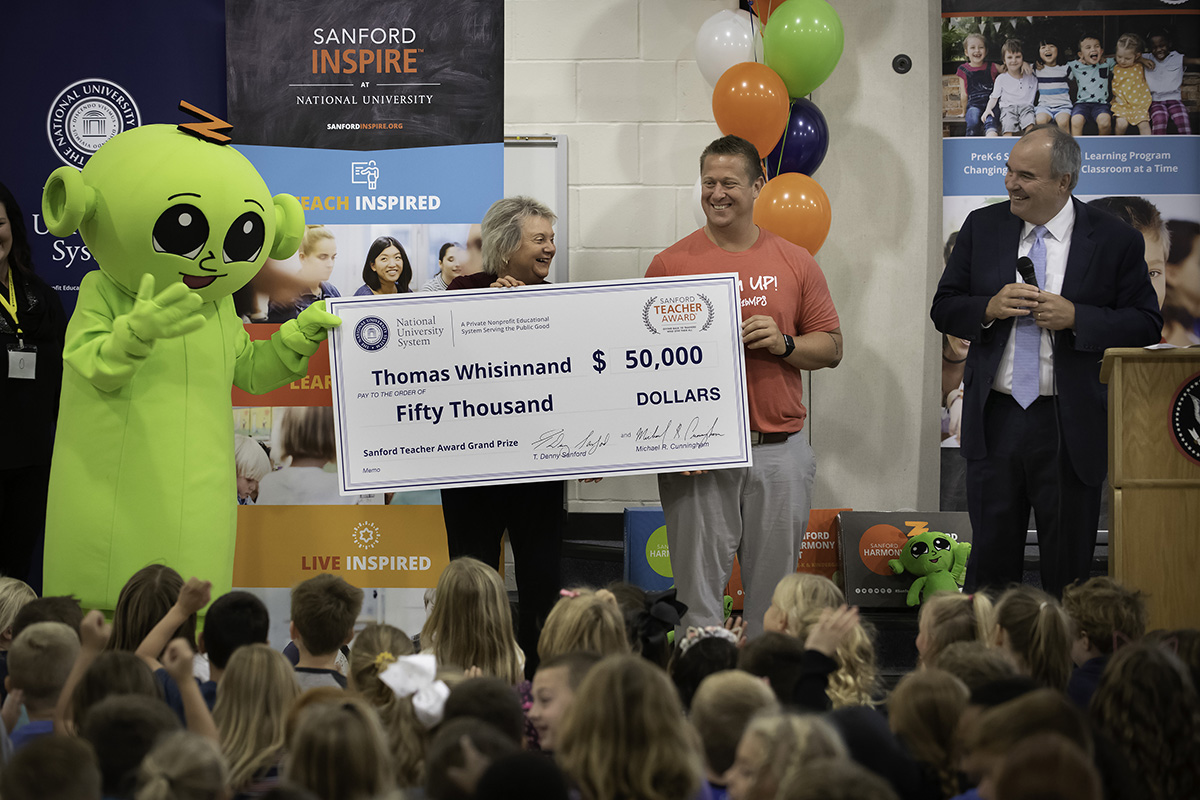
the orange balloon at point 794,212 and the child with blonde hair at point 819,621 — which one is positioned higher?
the orange balloon at point 794,212

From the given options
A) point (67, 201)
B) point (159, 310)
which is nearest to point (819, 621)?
point (159, 310)

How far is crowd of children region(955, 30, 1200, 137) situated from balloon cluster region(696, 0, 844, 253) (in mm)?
954

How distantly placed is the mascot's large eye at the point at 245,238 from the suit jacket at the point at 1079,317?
2335 mm

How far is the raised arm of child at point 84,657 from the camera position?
7.92 feet

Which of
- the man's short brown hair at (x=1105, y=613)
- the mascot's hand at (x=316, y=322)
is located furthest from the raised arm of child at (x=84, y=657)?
the man's short brown hair at (x=1105, y=613)

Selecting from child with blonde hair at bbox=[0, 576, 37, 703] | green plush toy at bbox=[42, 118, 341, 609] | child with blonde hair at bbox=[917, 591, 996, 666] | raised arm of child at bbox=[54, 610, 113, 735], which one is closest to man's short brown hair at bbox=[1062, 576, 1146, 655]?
child with blonde hair at bbox=[917, 591, 996, 666]

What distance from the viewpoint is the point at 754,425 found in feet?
13.0

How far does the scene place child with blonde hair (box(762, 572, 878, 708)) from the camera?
287 centimetres

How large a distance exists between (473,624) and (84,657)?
926 millimetres

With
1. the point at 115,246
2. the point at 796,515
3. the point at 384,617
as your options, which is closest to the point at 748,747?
the point at 796,515

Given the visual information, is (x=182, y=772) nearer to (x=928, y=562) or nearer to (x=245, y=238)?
(x=245, y=238)

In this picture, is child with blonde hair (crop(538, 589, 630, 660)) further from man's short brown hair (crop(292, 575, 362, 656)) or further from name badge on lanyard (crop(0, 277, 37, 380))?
→ name badge on lanyard (crop(0, 277, 37, 380))

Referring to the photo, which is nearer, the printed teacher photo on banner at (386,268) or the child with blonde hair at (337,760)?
the child with blonde hair at (337,760)

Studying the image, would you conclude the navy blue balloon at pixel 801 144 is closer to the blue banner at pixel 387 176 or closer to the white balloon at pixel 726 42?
the white balloon at pixel 726 42
